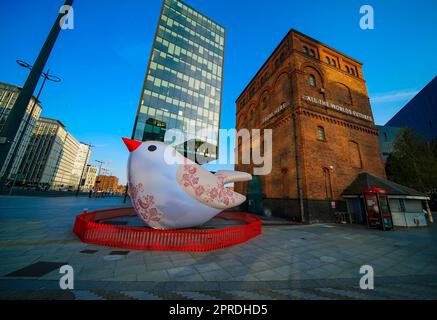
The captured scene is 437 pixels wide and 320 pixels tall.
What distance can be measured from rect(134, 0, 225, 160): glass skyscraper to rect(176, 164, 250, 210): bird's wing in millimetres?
22954

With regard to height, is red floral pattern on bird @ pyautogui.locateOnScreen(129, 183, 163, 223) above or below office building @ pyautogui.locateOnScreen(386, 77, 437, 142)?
below

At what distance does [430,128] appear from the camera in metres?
42.8

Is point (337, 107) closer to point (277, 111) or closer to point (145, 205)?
point (277, 111)

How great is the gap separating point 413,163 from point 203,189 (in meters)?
24.4

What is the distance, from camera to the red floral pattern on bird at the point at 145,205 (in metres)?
6.22

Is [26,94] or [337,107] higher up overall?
[337,107]

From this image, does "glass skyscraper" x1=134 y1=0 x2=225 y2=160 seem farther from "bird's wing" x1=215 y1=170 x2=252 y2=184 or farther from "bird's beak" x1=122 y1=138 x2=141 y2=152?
"bird's wing" x1=215 y1=170 x2=252 y2=184

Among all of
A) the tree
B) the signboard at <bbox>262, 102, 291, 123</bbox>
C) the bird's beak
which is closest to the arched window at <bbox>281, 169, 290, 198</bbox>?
the signboard at <bbox>262, 102, 291, 123</bbox>

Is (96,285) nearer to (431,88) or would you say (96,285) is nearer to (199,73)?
(199,73)

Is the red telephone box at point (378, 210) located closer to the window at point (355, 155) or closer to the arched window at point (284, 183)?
the window at point (355, 155)

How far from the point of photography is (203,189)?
21.3ft

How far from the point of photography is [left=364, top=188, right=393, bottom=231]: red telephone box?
435 inches

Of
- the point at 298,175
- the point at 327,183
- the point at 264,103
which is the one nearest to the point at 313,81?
the point at 264,103
